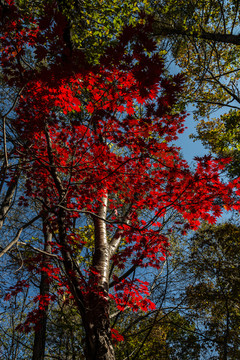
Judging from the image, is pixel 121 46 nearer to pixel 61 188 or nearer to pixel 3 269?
pixel 61 188

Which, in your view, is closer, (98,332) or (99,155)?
(98,332)

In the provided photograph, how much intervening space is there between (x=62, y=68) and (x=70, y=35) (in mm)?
2425

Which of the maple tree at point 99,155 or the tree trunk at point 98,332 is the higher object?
the maple tree at point 99,155

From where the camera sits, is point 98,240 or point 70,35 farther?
point 70,35

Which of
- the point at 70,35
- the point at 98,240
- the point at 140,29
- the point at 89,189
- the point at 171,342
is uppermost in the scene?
the point at 70,35

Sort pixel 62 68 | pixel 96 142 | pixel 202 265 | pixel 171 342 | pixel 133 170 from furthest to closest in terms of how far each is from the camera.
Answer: pixel 171 342 < pixel 202 265 < pixel 133 170 < pixel 96 142 < pixel 62 68

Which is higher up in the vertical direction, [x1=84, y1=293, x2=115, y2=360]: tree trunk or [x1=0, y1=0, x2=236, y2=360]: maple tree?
[x1=0, y1=0, x2=236, y2=360]: maple tree

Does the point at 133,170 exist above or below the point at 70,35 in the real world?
below

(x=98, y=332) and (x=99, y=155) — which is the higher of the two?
(x=99, y=155)

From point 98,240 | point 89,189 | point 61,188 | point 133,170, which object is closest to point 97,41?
point 133,170

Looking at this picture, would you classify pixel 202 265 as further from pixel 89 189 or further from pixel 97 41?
pixel 97 41

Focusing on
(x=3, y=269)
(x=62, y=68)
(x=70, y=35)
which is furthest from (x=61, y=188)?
(x=3, y=269)

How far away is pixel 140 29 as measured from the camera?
314 cm

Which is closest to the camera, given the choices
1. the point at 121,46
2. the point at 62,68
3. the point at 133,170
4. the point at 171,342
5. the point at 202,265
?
the point at 121,46
